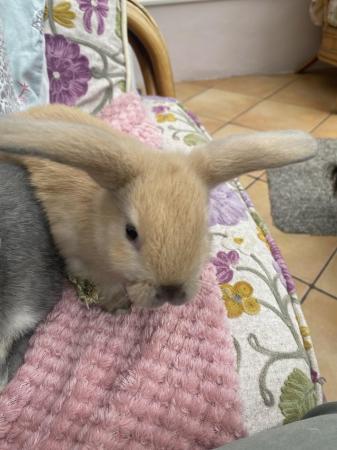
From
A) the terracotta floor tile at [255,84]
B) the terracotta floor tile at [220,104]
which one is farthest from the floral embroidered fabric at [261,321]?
the terracotta floor tile at [255,84]

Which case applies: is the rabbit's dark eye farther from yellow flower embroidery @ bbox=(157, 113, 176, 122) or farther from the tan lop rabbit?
yellow flower embroidery @ bbox=(157, 113, 176, 122)

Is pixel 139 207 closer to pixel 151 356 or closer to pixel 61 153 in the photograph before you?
pixel 61 153

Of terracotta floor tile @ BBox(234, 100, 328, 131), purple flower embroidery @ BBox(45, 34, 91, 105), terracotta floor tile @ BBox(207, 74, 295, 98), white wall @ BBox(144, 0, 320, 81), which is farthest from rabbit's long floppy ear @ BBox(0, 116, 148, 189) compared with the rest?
white wall @ BBox(144, 0, 320, 81)

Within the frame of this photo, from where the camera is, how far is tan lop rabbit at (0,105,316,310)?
18.6 inches

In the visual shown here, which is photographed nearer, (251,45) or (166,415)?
(166,415)

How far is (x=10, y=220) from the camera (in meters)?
0.59

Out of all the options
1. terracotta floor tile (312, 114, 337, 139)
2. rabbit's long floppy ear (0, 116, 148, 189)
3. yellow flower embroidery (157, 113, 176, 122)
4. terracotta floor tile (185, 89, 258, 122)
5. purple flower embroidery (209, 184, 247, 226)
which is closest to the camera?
rabbit's long floppy ear (0, 116, 148, 189)

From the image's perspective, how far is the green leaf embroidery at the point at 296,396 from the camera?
0.58 metres

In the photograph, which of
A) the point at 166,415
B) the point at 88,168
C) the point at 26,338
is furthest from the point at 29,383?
the point at 88,168

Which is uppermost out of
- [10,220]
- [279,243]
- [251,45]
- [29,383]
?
[10,220]

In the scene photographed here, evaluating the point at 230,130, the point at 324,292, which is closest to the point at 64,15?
the point at 324,292

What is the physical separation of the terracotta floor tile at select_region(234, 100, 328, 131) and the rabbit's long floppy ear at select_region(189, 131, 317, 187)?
151 cm

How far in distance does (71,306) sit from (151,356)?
14 cm

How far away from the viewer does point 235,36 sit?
2.45 m
